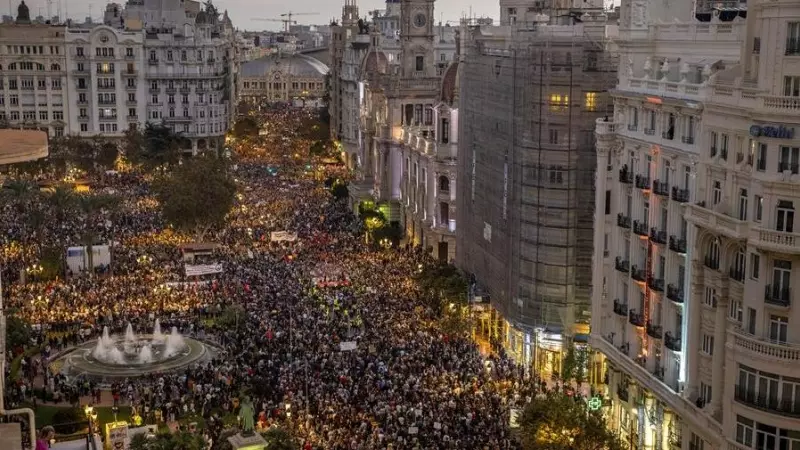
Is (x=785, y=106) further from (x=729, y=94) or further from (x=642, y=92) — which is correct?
(x=642, y=92)

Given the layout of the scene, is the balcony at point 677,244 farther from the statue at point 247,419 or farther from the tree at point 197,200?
the tree at point 197,200

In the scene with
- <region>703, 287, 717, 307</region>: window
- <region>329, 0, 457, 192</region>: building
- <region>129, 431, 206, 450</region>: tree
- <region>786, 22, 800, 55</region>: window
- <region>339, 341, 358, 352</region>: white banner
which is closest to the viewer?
<region>786, 22, 800, 55</region>: window

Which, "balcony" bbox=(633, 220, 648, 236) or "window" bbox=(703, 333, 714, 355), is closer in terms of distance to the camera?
"window" bbox=(703, 333, 714, 355)

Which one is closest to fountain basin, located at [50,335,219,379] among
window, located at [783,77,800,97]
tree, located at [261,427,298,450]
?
tree, located at [261,427,298,450]

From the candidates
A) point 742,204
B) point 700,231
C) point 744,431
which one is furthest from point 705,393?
point 742,204

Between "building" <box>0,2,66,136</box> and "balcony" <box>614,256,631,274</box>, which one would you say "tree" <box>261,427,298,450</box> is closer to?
"balcony" <box>614,256,631,274</box>

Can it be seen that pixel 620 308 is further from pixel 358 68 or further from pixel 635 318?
pixel 358 68
